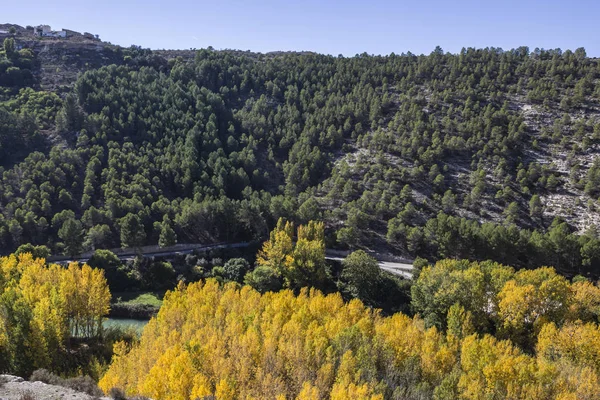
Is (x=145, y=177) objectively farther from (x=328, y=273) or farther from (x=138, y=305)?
(x=328, y=273)

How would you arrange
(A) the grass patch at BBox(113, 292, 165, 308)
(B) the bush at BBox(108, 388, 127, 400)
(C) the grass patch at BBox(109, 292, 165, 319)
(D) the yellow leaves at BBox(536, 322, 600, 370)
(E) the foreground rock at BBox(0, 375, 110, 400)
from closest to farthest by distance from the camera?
(E) the foreground rock at BBox(0, 375, 110, 400)
(B) the bush at BBox(108, 388, 127, 400)
(D) the yellow leaves at BBox(536, 322, 600, 370)
(C) the grass patch at BBox(109, 292, 165, 319)
(A) the grass patch at BBox(113, 292, 165, 308)

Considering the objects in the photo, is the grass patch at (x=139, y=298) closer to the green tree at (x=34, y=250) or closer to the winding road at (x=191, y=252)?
the winding road at (x=191, y=252)

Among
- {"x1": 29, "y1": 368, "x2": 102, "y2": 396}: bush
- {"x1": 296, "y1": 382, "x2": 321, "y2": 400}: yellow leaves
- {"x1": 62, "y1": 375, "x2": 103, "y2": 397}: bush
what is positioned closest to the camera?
{"x1": 62, "y1": 375, "x2": 103, "y2": 397}: bush

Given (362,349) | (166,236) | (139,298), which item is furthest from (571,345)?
(166,236)

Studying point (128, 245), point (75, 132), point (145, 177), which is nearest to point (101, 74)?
point (75, 132)

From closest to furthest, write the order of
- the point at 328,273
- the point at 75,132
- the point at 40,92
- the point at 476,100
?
1. the point at 328,273
2. the point at 75,132
3. the point at 40,92
4. the point at 476,100

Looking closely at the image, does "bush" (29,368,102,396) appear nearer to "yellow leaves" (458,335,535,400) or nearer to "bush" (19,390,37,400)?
"bush" (19,390,37,400)

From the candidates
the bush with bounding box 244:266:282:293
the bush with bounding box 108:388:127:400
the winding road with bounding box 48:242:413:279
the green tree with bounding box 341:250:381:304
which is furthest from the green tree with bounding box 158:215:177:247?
the bush with bounding box 108:388:127:400
